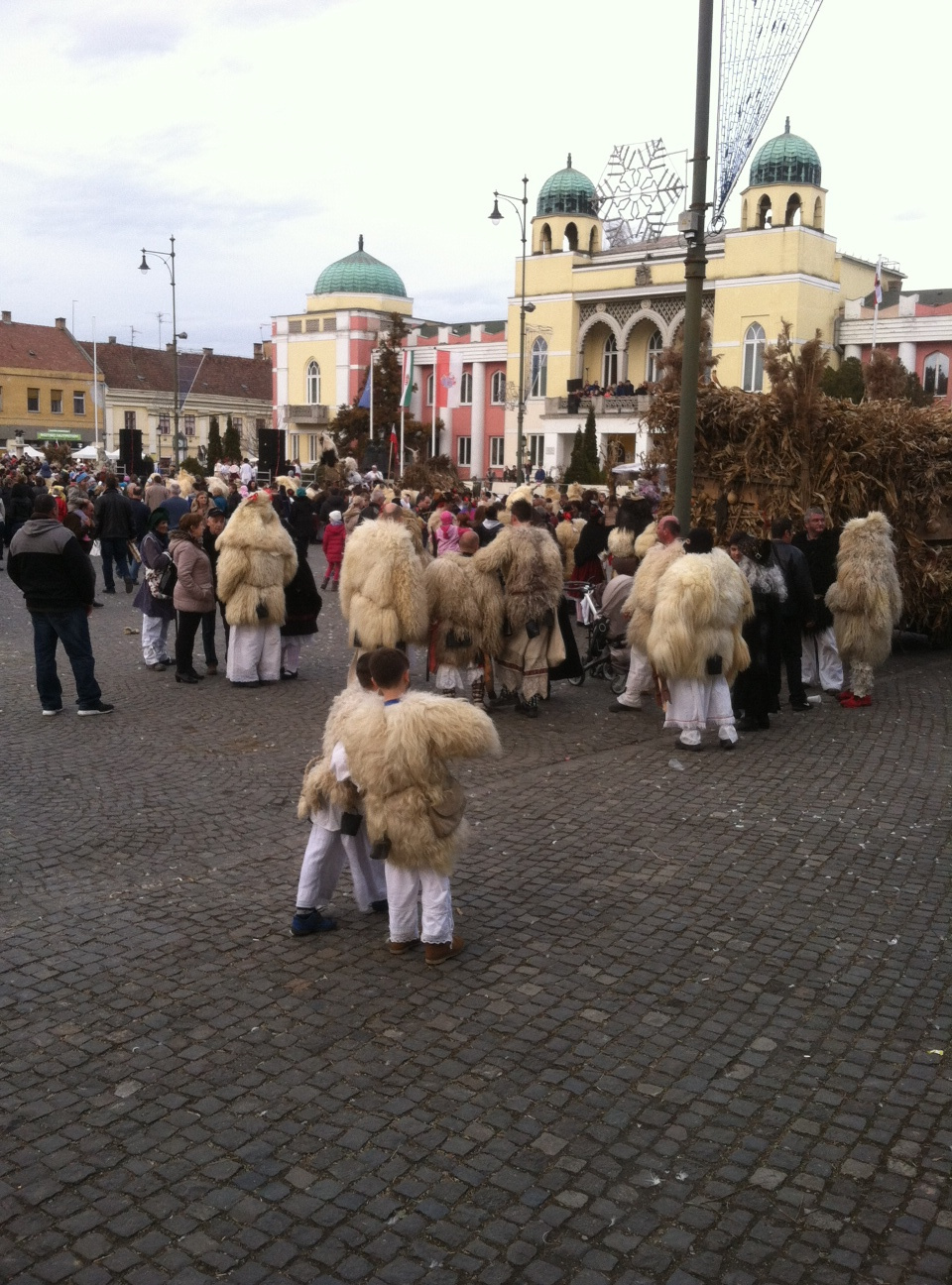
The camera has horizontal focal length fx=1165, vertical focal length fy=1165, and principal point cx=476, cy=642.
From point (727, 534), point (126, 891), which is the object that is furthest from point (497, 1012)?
point (727, 534)

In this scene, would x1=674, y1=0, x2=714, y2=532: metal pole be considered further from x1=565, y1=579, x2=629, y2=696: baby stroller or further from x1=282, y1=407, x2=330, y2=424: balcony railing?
x1=282, y1=407, x2=330, y2=424: balcony railing

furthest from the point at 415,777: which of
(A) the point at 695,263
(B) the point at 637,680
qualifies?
(A) the point at 695,263

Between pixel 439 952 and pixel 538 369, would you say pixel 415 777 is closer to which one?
pixel 439 952

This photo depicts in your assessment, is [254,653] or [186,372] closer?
[254,653]

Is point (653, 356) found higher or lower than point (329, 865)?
higher

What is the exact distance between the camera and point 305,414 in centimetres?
7269

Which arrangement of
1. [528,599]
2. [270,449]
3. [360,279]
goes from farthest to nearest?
[360,279] → [270,449] → [528,599]

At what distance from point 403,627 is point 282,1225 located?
22.1 feet

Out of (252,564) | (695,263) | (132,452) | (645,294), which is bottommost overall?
(252,564)

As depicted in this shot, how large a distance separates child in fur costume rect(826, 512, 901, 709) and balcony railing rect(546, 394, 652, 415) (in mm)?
41739

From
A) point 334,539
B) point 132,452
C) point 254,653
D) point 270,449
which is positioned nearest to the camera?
point 254,653

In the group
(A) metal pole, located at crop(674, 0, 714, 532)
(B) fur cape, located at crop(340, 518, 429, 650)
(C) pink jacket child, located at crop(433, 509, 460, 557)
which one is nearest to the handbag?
(B) fur cape, located at crop(340, 518, 429, 650)

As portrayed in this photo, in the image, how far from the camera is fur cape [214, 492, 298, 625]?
11500 mm

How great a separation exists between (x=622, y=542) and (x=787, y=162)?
44.9 metres
